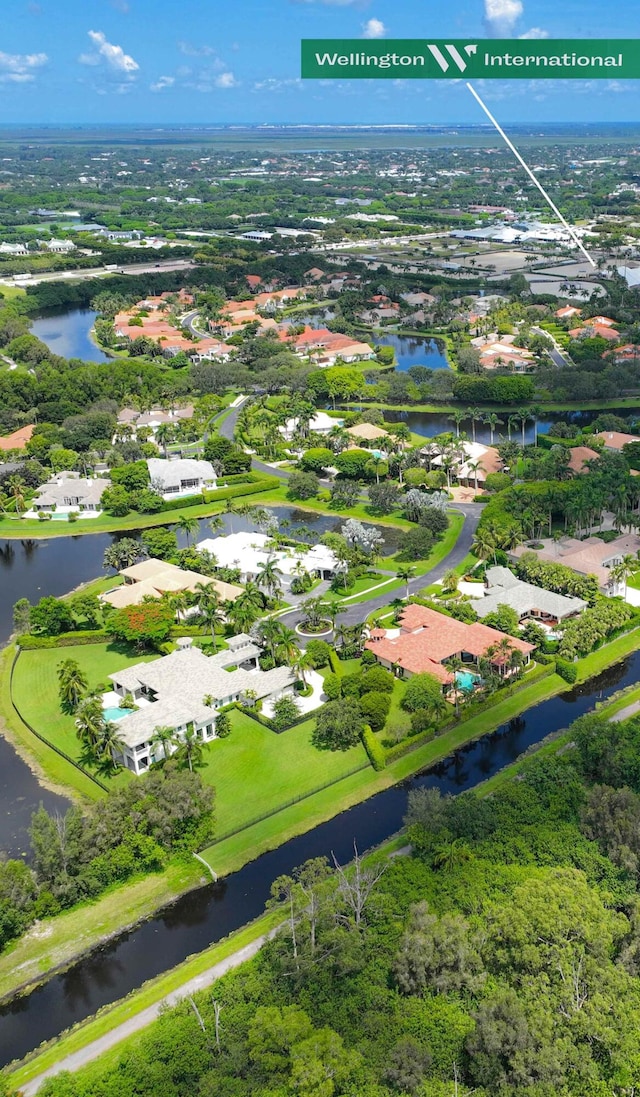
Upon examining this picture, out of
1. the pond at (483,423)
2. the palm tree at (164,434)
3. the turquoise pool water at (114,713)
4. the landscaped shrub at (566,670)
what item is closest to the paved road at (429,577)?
the landscaped shrub at (566,670)

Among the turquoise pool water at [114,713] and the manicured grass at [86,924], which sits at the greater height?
the turquoise pool water at [114,713]

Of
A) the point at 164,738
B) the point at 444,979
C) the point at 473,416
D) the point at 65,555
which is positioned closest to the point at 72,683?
the point at 164,738

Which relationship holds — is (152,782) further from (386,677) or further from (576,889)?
(576,889)

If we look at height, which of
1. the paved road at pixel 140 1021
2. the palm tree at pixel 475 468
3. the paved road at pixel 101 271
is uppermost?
the paved road at pixel 101 271

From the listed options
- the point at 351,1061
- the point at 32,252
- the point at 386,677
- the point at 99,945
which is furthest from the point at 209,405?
the point at 32,252

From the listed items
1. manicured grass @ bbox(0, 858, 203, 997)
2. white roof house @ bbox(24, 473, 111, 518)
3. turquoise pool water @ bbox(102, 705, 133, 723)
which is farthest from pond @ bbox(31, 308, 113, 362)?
manicured grass @ bbox(0, 858, 203, 997)

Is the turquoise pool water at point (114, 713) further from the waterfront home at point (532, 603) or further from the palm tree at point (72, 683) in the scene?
the waterfront home at point (532, 603)

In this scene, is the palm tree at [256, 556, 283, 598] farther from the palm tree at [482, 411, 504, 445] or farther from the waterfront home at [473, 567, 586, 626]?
the palm tree at [482, 411, 504, 445]
